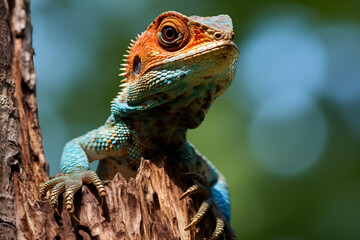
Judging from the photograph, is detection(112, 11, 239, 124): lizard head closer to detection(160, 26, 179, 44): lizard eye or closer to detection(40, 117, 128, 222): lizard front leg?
detection(160, 26, 179, 44): lizard eye

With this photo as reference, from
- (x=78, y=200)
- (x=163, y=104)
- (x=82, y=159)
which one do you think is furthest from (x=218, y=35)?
(x=78, y=200)

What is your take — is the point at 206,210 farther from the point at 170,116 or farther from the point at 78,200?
the point at 78,200

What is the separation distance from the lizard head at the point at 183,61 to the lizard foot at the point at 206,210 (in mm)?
885

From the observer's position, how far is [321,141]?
1505 cm

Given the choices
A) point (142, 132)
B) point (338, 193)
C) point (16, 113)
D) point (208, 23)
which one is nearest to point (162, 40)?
point (208, 23)

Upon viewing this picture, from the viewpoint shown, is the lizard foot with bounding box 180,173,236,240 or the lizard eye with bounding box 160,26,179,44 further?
the lizard eye with bounding box 160,26,179,44

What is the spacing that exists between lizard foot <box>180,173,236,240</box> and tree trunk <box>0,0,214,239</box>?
85mm

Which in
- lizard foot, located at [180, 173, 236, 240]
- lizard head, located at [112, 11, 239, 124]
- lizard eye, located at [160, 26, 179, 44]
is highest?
lizard eye, located at [160, 26, 179, 44]

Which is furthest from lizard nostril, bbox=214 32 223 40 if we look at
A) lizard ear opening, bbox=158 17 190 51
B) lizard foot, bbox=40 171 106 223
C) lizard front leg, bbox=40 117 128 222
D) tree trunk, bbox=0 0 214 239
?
lizard foot, bbox=40 171 106 223

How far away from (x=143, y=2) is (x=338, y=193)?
906cm

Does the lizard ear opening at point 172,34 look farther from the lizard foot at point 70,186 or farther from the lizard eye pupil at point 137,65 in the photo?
the lizard foot at point 70,186

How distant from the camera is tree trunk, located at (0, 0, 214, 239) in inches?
154

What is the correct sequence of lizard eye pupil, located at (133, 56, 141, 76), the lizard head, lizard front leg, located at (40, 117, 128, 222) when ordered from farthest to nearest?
1. lizard eye pupil, located at (133, 56, 141, 76)
2. the lizard head
3. lizard front leg, located at (40, 117, 128, 222)

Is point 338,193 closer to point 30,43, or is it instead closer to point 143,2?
point 143,2
